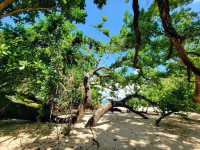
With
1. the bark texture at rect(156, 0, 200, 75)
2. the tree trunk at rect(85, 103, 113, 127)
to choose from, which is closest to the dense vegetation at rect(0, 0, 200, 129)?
the tree trunk at rect(85, 103, 113, 127)

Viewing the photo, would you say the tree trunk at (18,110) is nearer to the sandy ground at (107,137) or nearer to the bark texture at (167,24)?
the sandy ground at (107,137)

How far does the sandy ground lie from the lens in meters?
7.78

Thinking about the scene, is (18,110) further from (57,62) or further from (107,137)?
(107,137)

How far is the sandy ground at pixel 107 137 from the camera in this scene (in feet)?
25.5

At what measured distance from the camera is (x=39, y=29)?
439 inches

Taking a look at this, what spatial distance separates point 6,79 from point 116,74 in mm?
7259

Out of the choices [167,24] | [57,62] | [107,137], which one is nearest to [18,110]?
[57,62]

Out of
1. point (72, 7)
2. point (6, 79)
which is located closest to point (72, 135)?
point (6, 79)

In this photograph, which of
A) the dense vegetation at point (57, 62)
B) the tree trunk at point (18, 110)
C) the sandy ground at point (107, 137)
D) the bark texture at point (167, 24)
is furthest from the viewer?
the tree trunk at point (18, 110)

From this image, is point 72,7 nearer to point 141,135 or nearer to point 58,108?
point 58,108

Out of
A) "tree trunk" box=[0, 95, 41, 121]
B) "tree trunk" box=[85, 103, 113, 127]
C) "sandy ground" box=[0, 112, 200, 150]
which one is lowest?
"sandy ground" box=[0, 112, 200, 150]

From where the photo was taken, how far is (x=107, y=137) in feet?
27.8

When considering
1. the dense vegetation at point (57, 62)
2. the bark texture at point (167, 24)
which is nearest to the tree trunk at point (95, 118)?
the dense vegetation at point (57, 62)

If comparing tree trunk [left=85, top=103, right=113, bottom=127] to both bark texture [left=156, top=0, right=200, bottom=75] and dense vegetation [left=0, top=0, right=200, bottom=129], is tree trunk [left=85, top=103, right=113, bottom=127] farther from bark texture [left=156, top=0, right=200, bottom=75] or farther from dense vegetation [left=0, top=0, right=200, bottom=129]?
bark texture [left=156, top=0, right=200, bottom=75]
